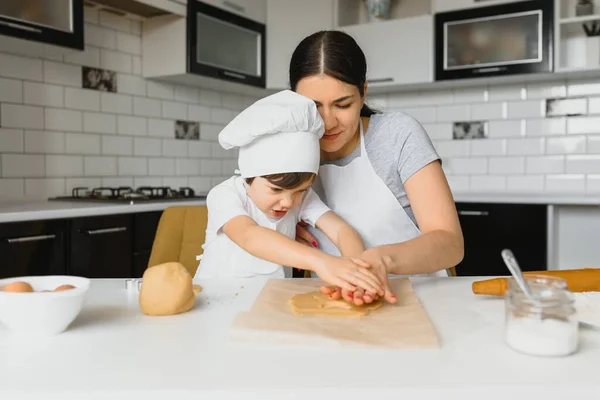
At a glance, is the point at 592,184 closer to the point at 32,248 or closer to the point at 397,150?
the point at 397,150

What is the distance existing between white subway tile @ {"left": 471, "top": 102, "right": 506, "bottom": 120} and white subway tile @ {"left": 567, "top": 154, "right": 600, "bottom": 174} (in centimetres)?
47

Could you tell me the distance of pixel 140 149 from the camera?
129 inches

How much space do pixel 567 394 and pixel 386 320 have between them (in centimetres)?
30

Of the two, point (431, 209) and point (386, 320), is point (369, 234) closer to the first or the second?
point (431, 209)

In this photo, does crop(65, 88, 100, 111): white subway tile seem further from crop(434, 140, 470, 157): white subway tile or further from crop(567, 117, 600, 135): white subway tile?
crop(567, 117, 600, 135): white subway tile

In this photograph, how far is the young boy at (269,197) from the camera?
123 centimetres

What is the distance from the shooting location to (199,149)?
3.71 metres

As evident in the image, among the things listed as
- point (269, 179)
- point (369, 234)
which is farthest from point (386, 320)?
point (369, 234)

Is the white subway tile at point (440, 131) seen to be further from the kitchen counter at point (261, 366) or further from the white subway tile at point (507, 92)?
the kitchen counter at point (261, 366)

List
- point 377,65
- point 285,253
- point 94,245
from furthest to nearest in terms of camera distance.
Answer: point 377,65 → point 94,245 → point 285,253

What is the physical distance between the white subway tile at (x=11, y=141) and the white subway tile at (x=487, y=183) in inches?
101

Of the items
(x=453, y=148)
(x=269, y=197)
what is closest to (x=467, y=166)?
(x=453, y=148)

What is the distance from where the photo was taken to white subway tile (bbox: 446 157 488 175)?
3617 millimetres

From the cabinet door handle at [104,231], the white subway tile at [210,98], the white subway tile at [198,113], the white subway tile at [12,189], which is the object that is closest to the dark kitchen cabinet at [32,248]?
the cabinet door handle at [104,231]
